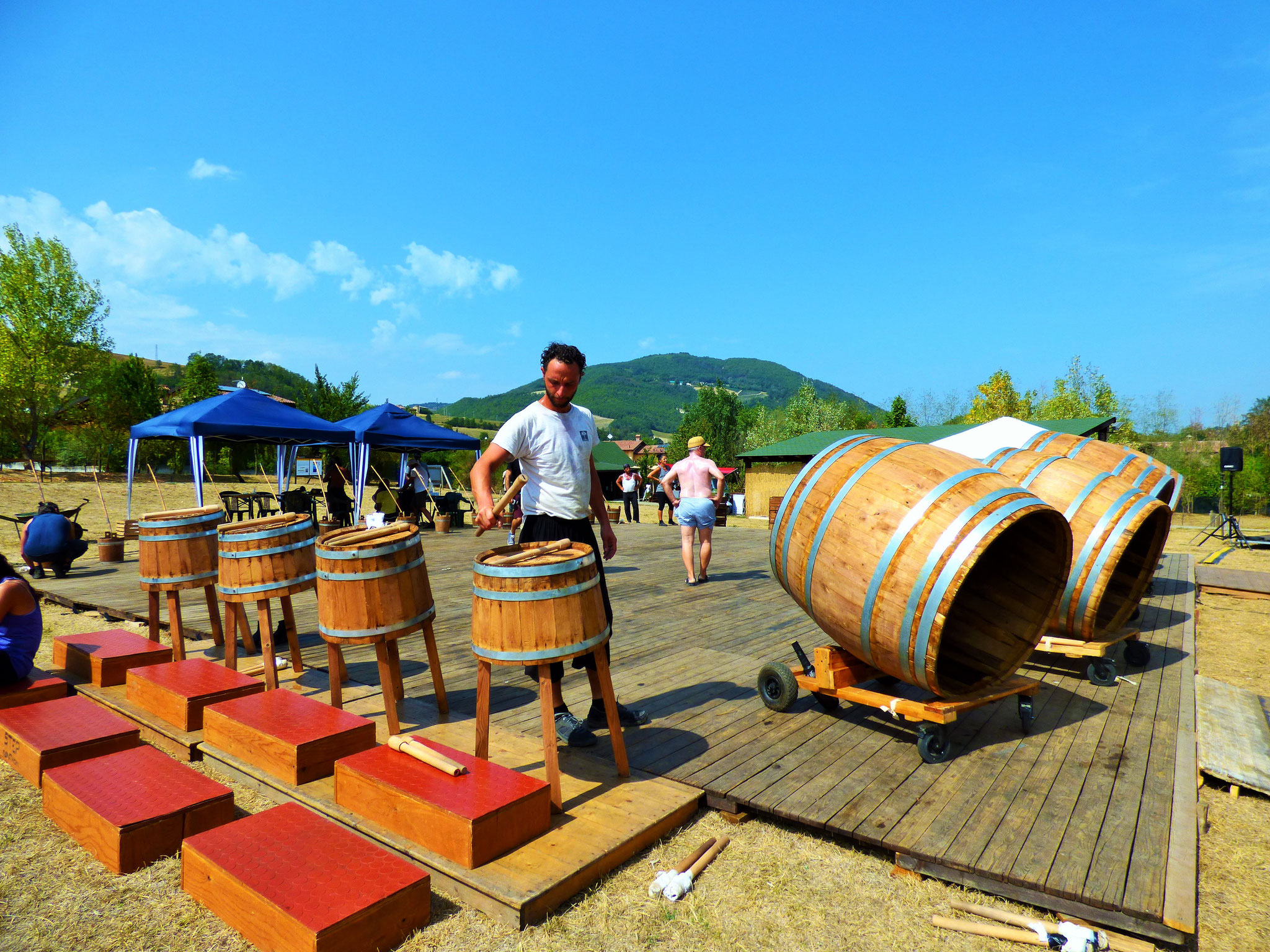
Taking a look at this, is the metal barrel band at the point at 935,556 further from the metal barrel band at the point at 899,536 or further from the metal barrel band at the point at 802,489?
the metal barrel band at the point at 802,489

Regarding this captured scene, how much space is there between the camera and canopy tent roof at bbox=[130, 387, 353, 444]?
39.5ft

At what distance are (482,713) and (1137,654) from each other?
16.4 feet

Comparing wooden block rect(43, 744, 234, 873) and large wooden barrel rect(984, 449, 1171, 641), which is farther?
large wooden barrel rect(984, 449, 1171, 641)

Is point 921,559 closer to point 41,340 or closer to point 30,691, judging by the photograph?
point 30,691

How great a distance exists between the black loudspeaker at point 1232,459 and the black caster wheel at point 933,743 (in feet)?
58.7

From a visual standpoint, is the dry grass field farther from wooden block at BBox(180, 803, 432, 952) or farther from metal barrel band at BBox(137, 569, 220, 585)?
metal barrel band at BBox(137, 569, 220, 585)

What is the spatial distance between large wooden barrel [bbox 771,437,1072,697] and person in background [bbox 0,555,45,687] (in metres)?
4.56

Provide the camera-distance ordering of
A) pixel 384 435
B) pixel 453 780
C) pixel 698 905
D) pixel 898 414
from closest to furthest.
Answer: pixel 698 905, pixel 453 780, pixel 384 435, pixel 898 414

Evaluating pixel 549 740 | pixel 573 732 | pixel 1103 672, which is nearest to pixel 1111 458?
Result: pixel 1103 672

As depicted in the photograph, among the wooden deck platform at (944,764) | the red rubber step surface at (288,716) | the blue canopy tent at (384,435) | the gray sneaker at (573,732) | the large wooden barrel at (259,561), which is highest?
the blue canopy tent at (384,435)

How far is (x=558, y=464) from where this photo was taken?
362 cm

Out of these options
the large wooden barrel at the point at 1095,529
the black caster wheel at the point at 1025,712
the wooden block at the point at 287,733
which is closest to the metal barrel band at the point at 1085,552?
the large wooden barrel at the point at 1095,529

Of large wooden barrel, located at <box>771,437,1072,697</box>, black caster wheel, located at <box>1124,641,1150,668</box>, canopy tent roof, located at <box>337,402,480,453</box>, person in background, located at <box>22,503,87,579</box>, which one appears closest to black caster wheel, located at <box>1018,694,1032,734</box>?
large wooden barrel, located at <box>771,437,1072,697</box>

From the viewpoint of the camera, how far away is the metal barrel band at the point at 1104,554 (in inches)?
177
